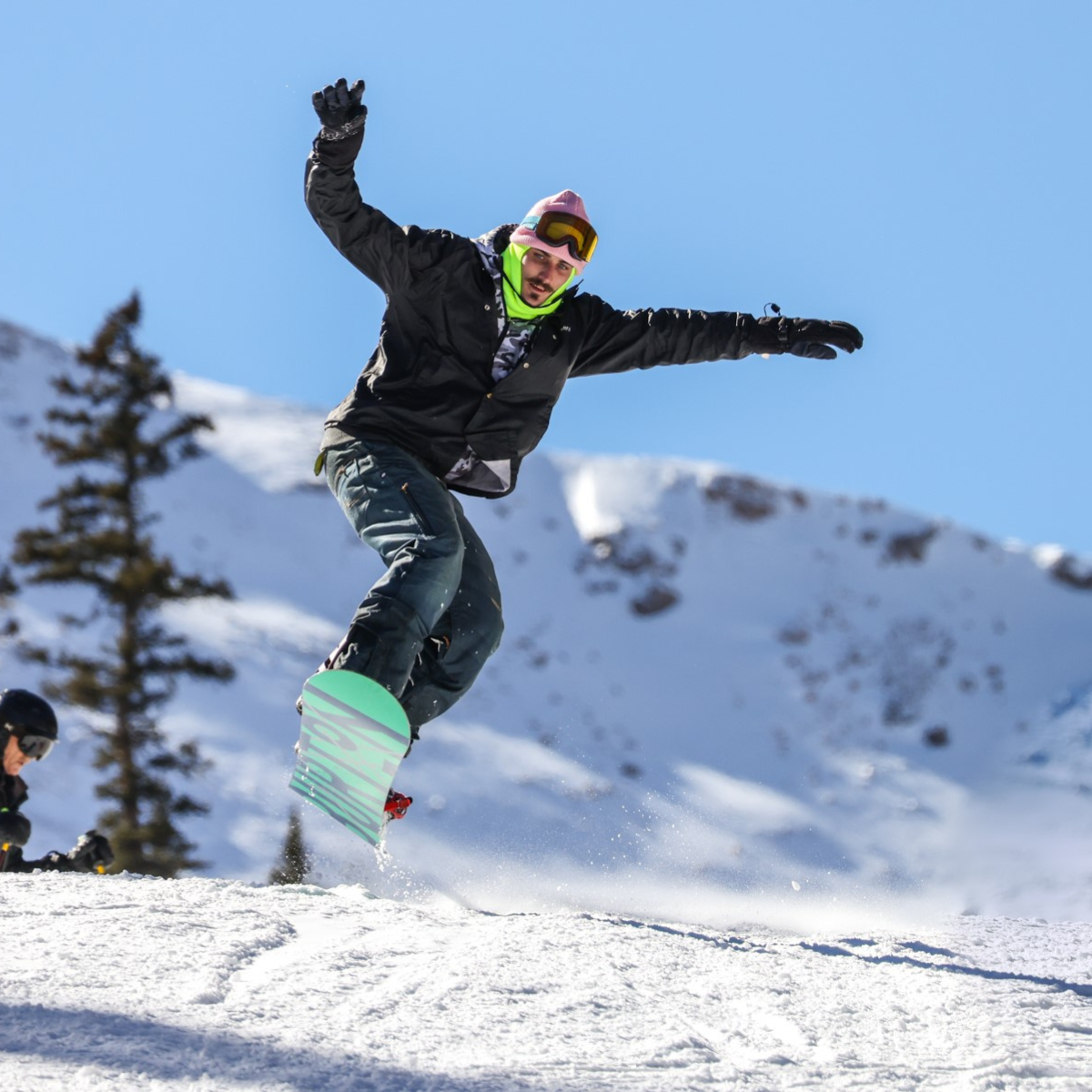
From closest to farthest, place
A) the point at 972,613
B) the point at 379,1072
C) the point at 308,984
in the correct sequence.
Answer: the point at 379,1072, the point at 308,984, the point at 972,613

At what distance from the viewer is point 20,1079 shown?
85.5 inches

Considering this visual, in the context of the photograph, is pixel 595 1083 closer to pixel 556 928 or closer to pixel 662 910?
pixel 556 928

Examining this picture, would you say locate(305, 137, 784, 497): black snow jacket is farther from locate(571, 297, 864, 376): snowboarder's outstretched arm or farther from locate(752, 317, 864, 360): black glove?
locate(752, 317, 864, 360): black glove

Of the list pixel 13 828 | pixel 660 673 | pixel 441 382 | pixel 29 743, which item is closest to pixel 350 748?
pixel 441 382

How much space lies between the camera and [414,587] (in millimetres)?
4234

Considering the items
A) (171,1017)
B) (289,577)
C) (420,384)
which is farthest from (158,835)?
(289,577)

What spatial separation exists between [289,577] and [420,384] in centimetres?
3662

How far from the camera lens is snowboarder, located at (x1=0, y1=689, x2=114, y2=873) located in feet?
20.1

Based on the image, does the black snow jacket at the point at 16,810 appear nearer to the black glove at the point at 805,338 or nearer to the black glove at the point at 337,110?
the black glove at the point at 337,110

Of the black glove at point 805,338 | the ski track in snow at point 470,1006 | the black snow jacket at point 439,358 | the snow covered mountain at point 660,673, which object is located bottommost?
the ski track in snow at point 470,1006

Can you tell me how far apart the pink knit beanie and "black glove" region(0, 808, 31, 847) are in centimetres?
359

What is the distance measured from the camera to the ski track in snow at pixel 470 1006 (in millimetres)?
2441

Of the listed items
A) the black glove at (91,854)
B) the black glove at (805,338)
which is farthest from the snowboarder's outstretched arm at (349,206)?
the black glove at (91,854)

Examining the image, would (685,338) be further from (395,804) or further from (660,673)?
(660,673)
